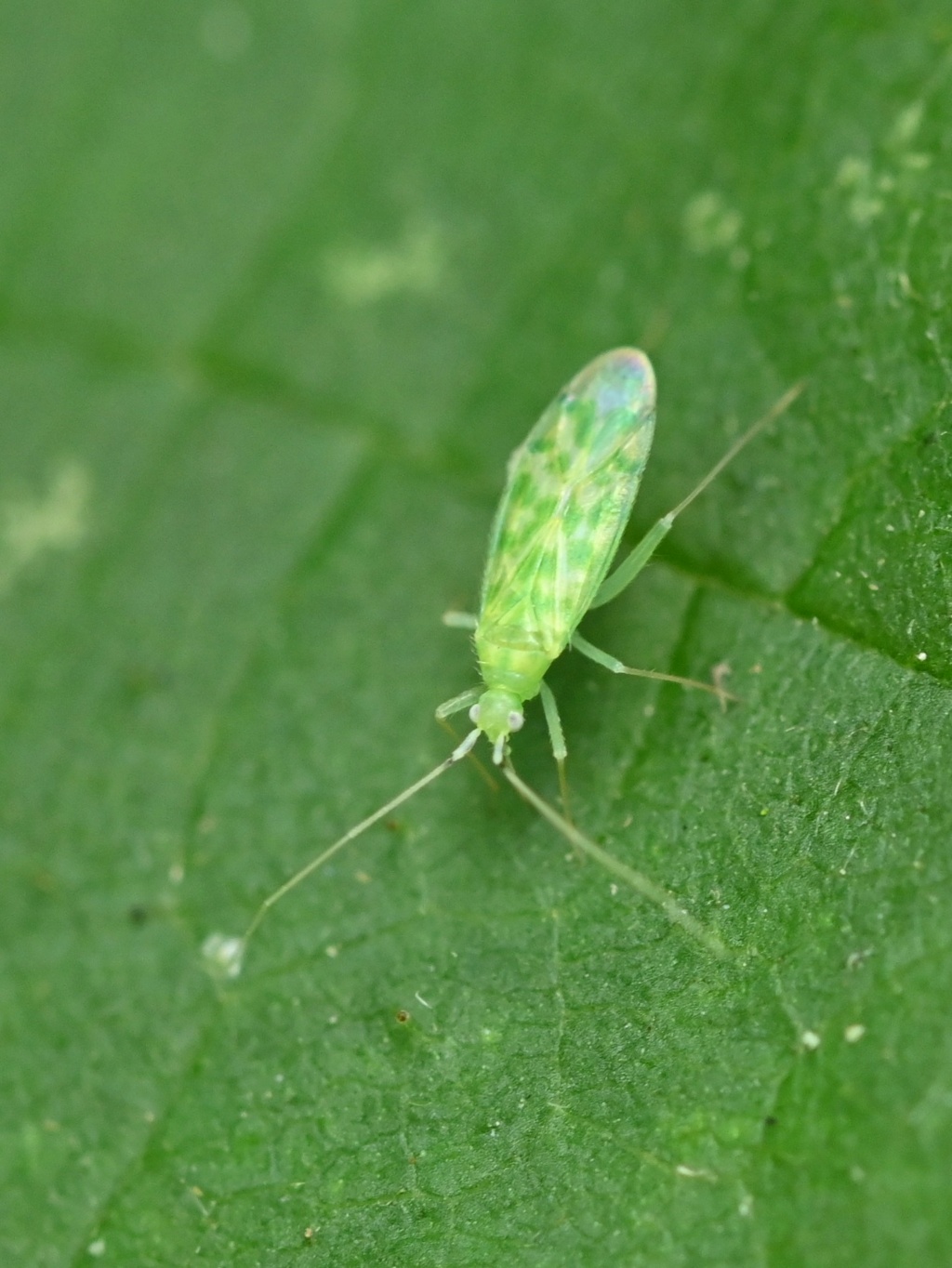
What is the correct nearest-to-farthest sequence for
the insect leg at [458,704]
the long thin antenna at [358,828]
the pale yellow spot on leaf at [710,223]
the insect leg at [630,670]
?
the insect leg at [630,670]
the long thin antenna at [358,828]
the insect leg at [458,704]
the pale yellow spot on leaf at [710,223]

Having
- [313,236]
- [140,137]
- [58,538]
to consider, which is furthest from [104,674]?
[140,137]

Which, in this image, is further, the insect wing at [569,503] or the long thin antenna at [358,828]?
the insect wing at [569,503]

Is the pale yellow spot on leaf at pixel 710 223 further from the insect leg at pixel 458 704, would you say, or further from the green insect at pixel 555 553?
the insect leg at pixel 458 704

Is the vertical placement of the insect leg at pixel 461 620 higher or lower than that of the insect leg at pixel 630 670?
lower

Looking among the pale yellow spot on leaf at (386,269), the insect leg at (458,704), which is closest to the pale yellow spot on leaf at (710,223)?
the pale yellow spot on leaf at (386,269)

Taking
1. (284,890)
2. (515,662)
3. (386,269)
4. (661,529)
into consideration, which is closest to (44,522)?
(386,269)

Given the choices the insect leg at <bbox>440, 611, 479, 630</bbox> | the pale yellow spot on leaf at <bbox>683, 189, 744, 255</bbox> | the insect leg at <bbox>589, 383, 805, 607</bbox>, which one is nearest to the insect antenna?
the insect leg at <bbox>440, 611, 479, 630</bbox>

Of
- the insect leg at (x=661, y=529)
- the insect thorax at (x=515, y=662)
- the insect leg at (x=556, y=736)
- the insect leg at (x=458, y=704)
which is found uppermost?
the insect leg at (x=661, y=529)

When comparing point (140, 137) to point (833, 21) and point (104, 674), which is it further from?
point (833, 21)
